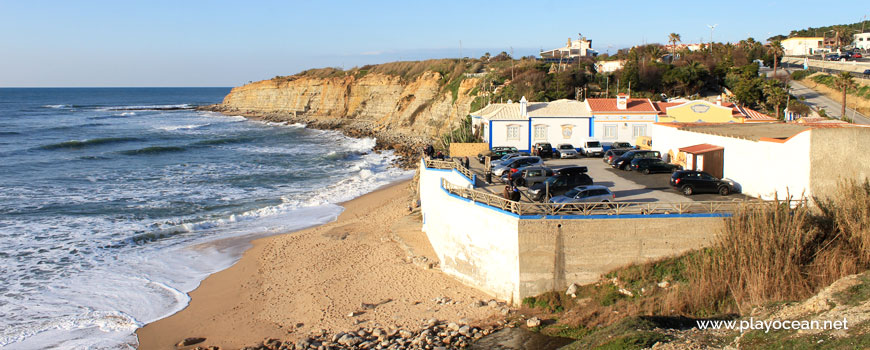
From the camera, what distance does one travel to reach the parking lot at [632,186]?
21062mm

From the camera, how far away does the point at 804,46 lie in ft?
303

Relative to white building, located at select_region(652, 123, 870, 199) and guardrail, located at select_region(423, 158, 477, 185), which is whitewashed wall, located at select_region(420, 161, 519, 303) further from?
white building, located at select_region(652, 123, 870, 199)

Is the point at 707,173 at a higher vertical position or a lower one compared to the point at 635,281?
higher

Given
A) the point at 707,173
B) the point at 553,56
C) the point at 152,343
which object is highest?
the point at 553,56

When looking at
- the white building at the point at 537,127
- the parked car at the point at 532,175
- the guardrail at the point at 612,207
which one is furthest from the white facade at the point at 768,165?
the white building at the point at 537,127

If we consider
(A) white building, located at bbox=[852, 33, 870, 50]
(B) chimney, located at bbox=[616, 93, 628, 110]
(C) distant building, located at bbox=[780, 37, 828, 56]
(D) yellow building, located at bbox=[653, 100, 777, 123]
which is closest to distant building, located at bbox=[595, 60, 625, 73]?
(B) chimney, located at bbox=[616, 93, 628, 110]

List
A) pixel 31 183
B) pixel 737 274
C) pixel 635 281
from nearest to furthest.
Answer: pixel 737 274 → pixel 635 281 → pixel 31 183

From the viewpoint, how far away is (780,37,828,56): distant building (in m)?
91.1

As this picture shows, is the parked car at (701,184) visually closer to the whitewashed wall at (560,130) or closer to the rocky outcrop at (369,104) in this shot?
the whitewashed wall at (560,130)

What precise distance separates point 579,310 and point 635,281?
190 cm

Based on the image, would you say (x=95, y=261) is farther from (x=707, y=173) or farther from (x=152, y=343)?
(x=707, y=173)

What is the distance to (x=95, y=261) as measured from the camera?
23.5 meters

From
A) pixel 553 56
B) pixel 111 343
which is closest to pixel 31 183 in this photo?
pixel 111 343

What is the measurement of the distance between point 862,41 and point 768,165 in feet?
329
